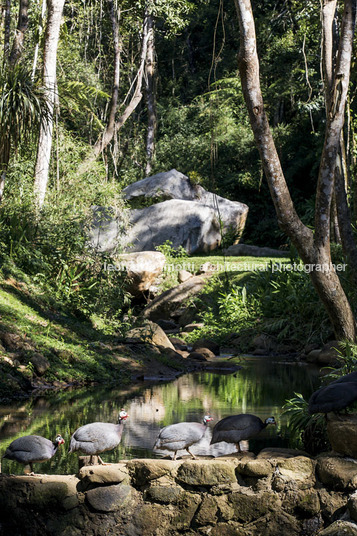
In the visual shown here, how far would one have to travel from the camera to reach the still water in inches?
216

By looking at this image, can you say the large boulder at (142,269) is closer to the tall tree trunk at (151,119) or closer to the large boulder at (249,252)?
the large boulder at (249,252)

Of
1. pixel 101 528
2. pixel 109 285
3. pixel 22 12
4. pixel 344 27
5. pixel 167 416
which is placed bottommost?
pixel 101 528

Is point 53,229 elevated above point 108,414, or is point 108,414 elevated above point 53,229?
point 53,229

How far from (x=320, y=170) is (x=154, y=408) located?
3169 mm

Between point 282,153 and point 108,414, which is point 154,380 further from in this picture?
point 282,153

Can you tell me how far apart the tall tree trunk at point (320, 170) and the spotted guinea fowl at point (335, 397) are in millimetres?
2484

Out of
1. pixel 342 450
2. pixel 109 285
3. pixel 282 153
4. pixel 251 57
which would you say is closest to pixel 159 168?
pixel 282 153

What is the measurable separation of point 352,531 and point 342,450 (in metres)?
0.69

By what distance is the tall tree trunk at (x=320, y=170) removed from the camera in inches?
269

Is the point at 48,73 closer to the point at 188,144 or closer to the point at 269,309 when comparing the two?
the point at 269,309

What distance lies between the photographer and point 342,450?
4.57 metres

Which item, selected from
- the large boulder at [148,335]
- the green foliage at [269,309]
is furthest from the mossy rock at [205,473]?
the green foliage at [269,309]

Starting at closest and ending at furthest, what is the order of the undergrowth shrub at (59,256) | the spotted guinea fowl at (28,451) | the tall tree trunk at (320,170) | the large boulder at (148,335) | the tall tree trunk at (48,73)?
the spotted guinea fowl at (28,451), the tall tree trunk at (320,170), the large boulder at (148,335), the undergrowth shrub at (59,256), the tall tree trunk at (48,73)

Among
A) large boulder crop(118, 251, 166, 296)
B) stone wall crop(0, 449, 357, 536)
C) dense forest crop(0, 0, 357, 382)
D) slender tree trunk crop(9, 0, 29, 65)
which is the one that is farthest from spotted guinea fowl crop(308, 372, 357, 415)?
large boulder crop(118, 251, 166, 296)
